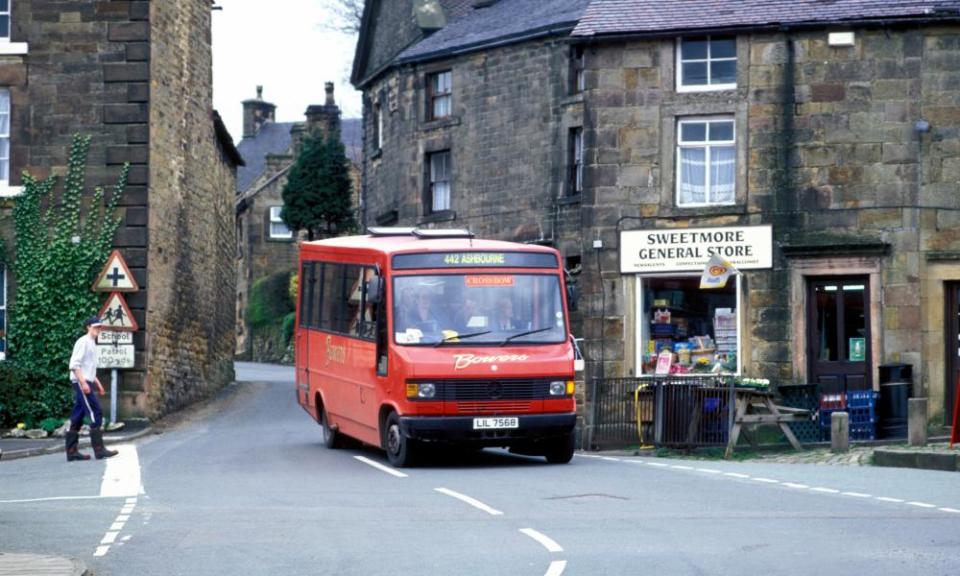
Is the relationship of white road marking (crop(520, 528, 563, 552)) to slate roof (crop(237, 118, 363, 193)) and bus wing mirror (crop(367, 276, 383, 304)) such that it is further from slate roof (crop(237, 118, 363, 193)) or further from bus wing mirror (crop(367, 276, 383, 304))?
slate roof (crop(237, 118, 363, 193))

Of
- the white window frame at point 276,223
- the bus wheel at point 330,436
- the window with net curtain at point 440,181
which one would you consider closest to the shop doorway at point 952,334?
the bus wheel at point 330,436

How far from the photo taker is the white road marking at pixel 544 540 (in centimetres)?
1209

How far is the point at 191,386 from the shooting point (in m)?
36.1

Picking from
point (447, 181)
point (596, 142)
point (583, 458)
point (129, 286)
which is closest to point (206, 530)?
point (583, 458)

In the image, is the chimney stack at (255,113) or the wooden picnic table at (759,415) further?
the chimney stack at (255,113)

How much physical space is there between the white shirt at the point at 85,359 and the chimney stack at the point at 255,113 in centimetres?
7215

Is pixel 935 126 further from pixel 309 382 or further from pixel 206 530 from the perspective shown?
pixel 206 530

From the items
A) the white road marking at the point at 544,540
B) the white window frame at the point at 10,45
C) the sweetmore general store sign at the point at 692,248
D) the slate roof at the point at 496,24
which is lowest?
the white road marking at the point at 544,540

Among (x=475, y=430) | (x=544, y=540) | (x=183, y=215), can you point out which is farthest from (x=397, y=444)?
(x=183, y=215)

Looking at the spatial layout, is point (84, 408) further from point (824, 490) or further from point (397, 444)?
point (824, 490)

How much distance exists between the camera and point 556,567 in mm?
11039

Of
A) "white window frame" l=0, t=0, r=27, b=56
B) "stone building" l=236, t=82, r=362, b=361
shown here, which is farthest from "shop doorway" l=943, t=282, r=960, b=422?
"stone building" l=236, t=82, r=362, b=361

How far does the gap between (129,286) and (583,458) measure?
30.5 feet

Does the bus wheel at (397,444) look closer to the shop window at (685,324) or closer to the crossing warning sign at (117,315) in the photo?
the crossing warning sign at (117,315)
